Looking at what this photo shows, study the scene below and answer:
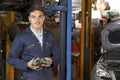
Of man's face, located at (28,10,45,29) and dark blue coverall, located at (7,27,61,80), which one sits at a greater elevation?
man's face, located at (28,10,45,29)

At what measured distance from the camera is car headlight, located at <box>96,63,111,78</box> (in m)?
4.32

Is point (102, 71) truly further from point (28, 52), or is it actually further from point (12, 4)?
point (12, 4)

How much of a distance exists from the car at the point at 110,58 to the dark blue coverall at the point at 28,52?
93 centimetres

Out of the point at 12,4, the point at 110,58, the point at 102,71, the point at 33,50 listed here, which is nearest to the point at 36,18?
the point at 33,50

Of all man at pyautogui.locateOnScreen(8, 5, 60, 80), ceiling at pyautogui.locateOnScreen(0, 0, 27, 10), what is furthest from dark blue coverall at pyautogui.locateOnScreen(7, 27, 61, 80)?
ceiling at pyautogui.locateOnScreen(0, 0, 27, 10)

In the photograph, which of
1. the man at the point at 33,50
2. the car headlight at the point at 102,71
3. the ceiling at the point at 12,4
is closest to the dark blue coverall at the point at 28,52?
the man at the point at 33,50

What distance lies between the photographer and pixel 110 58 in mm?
4547

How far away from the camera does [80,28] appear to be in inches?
262

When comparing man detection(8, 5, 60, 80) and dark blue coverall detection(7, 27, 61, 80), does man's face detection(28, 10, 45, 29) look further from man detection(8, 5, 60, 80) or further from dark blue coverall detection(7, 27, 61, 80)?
dark blue coverall detection(7, 27, 61, 80)

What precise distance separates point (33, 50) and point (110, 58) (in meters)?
1.40

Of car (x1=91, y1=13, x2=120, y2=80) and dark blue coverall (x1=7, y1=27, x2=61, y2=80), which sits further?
car (x1=91, y1=13, x2=120, y2=80)

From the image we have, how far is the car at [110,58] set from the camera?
4297mm

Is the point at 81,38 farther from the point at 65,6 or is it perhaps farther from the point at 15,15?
the point at 65,6

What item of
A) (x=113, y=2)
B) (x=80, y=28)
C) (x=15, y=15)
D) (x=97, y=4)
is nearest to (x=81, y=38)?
(x=80, y=28)
